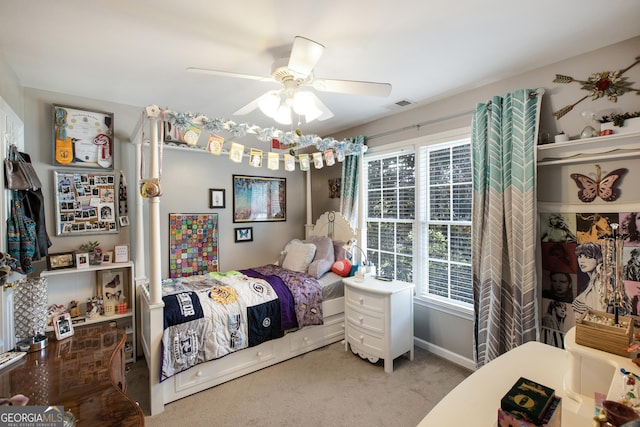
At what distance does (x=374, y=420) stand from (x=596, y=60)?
2906 millimetres

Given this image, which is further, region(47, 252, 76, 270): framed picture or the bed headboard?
the bed headboard

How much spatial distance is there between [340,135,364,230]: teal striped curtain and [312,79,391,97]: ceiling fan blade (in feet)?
5.49

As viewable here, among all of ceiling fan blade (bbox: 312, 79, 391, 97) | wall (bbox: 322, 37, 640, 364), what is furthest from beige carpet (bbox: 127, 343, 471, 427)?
ceiling fan blade (bbox: 312, 79, 391, 97)

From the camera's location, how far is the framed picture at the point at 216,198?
3.63 meters

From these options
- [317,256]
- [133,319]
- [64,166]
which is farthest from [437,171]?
[64,166]

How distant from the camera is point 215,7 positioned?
5.03 ft

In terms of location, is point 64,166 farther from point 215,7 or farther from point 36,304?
point 215,7

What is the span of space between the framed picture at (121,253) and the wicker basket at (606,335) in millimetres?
3359

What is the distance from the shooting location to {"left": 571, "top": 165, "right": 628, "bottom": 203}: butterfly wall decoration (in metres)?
1.93

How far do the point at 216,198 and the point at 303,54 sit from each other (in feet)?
8.38

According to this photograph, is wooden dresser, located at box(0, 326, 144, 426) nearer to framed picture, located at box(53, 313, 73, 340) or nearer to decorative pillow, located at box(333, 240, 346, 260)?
framed picture, located at box(53, 313, 73, 340)

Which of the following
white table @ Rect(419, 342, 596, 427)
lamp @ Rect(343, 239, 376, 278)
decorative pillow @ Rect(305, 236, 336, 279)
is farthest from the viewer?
decorative pillow @ Rect(305, 236, 336, 279)

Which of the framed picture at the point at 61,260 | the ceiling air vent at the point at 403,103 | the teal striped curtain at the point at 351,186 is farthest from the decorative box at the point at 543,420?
the framed picture at the point at 61,260

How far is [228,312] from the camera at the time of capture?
8.21 feet
